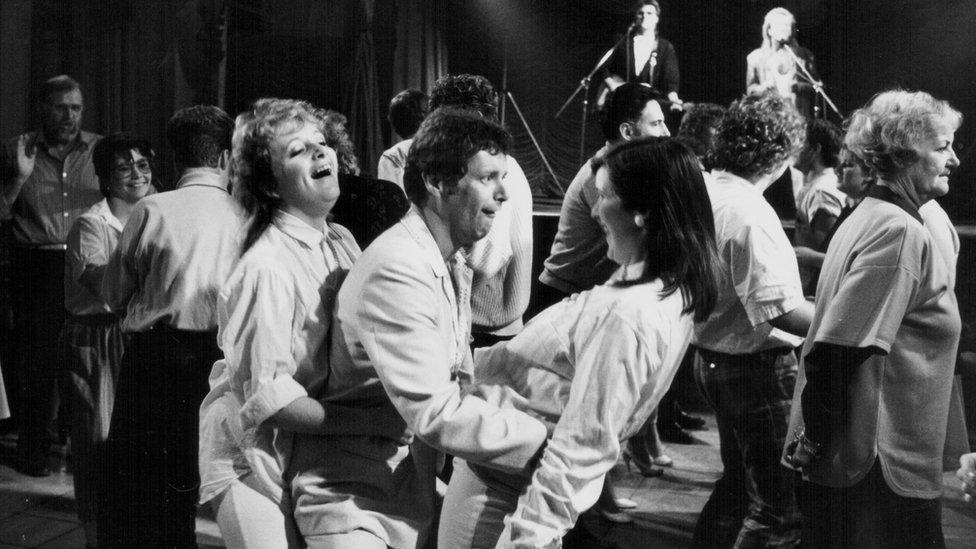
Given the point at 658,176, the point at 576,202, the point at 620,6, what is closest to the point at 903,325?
the point at 658,176

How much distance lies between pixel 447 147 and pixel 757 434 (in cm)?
146

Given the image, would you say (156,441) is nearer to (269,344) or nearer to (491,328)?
(491,328)

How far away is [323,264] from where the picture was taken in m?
1.93

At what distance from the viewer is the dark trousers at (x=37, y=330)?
13.4ft

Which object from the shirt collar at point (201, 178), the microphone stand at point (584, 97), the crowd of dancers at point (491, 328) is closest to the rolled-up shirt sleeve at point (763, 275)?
the crowd of dancers at point (491, 328)

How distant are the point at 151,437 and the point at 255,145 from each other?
1453 mm

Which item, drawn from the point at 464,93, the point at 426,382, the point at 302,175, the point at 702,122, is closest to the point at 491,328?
the point at 464,93

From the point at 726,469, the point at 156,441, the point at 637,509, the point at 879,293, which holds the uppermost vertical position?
the point at 879,293

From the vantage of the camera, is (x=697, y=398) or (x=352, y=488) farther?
(x=697, y=398)

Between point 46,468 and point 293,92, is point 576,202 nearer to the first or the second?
point 293,92

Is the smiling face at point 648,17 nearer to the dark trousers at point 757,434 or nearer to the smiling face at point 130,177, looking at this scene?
the dark trousers at point 757,434

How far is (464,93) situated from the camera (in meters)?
2.84

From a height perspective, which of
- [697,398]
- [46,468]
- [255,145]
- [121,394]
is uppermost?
[255,145]

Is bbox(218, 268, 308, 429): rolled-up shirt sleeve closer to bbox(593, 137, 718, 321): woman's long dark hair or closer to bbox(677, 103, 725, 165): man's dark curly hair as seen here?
bbox(593, 137, 718, 321): woman's long dark hair
